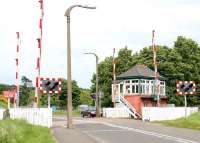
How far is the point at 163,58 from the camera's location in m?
83.9

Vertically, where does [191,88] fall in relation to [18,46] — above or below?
below

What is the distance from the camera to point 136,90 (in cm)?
7075

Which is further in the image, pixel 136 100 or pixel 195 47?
pixel 195 47

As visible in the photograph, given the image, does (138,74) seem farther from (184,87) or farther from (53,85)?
(53,85)

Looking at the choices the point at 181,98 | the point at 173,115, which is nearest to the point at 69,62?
the point at 173,115

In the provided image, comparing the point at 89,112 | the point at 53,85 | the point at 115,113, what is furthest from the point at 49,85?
the point at 89,112

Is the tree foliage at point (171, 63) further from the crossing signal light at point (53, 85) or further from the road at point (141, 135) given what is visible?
the crossing signal light at point (53, 85)

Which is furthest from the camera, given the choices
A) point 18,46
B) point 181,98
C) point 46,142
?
point 181,98

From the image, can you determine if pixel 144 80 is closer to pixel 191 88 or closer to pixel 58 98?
pixel 191 88

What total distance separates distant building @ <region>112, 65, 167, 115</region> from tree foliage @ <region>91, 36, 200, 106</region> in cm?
975

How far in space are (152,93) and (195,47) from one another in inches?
679

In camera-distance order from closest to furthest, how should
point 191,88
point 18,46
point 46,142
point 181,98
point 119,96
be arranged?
1. point 46,142
2. point 18,46
3. point 191,88
4. point 119,96
5. point 181,98

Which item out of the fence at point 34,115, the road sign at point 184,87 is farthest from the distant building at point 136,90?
the fence at point 34,115

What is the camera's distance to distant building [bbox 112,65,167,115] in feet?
229
